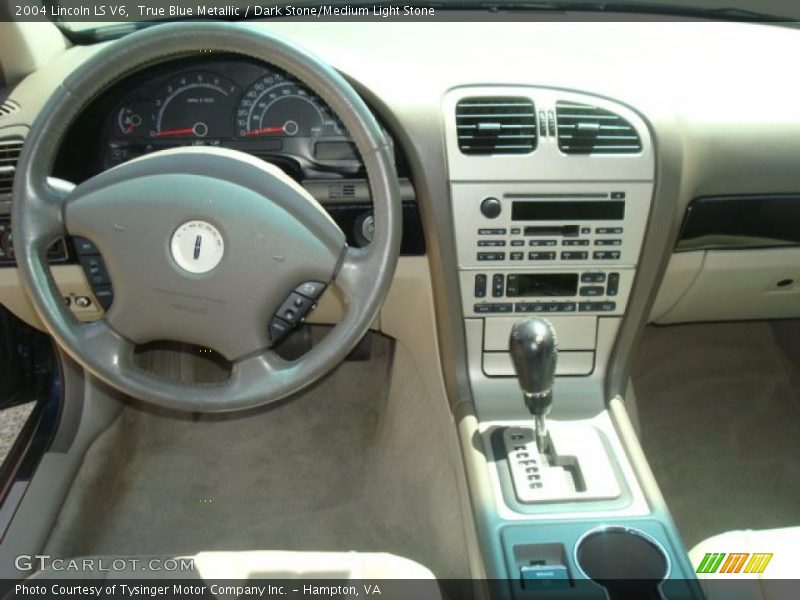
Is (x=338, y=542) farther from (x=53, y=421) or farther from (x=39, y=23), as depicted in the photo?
(x=39, y=23)

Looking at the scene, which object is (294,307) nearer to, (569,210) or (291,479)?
(569,210)

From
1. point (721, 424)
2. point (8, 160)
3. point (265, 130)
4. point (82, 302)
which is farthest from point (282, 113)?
point (721, 424)

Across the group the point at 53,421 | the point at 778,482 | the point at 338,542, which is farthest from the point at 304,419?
the point at 778,482

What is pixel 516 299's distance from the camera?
1.67m

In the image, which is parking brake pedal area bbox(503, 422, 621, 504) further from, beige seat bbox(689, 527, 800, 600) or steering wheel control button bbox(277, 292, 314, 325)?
steering wheel control button bbox(277, 292, 314, 325)

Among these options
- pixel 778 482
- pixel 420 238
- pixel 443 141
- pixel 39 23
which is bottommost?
pixel 778 482

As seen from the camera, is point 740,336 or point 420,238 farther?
point 740,336

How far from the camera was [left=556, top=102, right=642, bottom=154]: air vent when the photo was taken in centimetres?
156

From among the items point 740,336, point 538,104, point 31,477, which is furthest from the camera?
point 740,336

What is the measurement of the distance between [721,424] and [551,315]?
959 millimetres

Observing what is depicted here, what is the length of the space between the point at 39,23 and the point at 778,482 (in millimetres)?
2005

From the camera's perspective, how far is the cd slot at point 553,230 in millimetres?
1614

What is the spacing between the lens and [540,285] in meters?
1.66

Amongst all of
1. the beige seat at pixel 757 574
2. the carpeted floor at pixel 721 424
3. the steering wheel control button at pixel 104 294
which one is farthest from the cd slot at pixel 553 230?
the carpeted floor at pixel 721 424
